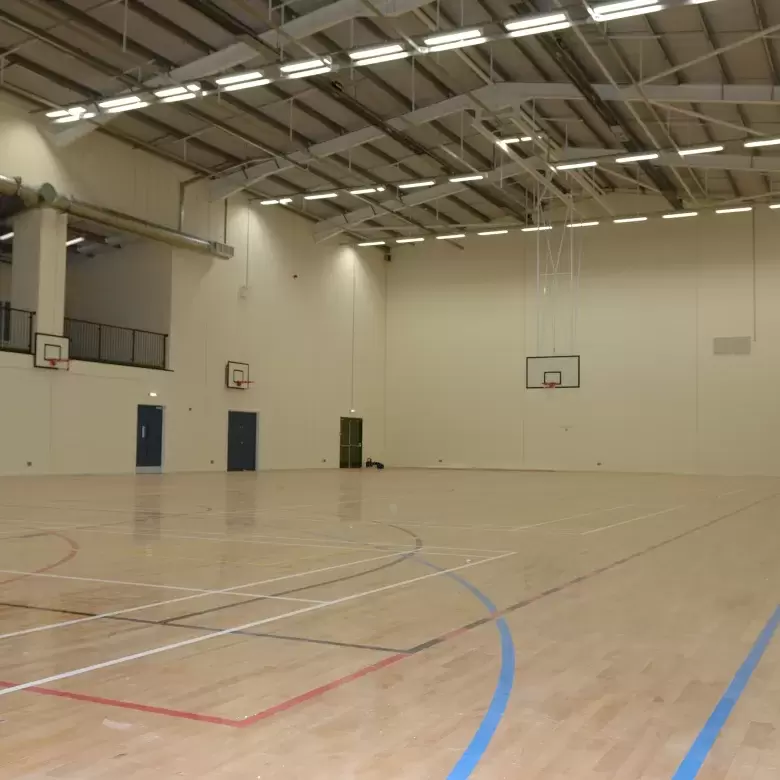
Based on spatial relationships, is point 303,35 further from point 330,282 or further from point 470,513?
point 330,282

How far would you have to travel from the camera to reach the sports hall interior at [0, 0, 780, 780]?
4562mm

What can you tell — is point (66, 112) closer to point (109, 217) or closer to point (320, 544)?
point (109, 217)

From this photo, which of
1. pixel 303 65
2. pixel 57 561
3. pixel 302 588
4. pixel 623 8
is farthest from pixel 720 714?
pixel 303 65

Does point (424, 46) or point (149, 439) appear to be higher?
point (424, 46)

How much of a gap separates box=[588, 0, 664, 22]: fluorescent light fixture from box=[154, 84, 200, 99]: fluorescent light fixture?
11093 millimetres

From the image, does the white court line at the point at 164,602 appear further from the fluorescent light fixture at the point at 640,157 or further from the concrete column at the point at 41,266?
the fluorescent light fixture at the point at 640,157

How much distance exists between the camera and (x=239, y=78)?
77.0ft

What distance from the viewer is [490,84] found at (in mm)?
26609

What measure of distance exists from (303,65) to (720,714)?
21182 millimetres

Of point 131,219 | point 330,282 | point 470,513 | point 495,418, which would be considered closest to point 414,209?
point 330,282

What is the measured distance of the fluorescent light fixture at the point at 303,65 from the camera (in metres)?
22.4

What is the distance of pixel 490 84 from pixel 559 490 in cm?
1255

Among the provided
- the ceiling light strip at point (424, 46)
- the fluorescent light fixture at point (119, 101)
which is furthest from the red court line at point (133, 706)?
the fluorescent light fixture at point (119, 101)

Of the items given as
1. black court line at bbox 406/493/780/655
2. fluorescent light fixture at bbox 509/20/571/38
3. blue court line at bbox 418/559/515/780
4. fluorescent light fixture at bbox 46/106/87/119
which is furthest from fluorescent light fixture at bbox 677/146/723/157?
blue court line at bbox 418/559/515/780
